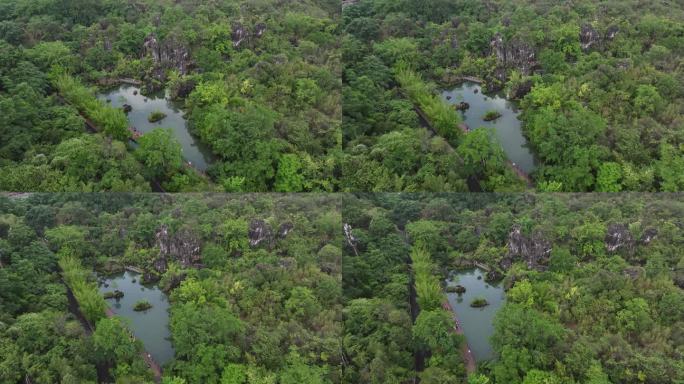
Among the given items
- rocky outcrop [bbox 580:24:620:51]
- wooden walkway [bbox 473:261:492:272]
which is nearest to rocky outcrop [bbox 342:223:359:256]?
wooden walkway [bbox 473:261:492:272]

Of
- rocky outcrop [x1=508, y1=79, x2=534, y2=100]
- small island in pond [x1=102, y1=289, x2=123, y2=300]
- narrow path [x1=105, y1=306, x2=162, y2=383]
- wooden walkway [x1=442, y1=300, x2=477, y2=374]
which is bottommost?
narrow path [x1=105, y1=306, x2=162, y2=383]

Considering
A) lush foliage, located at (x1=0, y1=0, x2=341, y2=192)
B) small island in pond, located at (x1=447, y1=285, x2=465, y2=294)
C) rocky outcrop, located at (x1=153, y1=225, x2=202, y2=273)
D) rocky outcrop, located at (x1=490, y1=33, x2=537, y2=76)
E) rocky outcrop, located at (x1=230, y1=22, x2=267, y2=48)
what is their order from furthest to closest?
rocky outcrop, located at (x1=230, y1=22, x2=267, y2=48), rocky outcrop, located at (x1=490, y1=33, x2=537, y2=76), rocky outcrop, located at (x1=153, y1=225, x2=202, y2=273), small island in pond, located at (x1=447, y1=285, x2=465, y2=294), lush foliage, located at (x1=0, y1=0, x2=341, y2=192)

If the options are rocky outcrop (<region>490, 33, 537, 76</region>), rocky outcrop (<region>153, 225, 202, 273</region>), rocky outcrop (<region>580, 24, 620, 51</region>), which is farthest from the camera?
rocky outcrop (<region>580, 24, 620, 51</region>)

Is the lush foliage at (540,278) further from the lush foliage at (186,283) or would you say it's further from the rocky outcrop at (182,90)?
the rocky outcrop at (182,90)

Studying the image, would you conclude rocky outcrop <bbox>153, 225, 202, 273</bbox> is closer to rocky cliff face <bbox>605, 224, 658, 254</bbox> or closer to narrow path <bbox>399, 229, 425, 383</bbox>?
narrow path <bbox>399, 229, 425, 383</bbox>

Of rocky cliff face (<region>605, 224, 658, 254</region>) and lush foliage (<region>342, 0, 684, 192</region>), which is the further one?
rocky cliff face (<region>605, 224, 658, 254</region>)

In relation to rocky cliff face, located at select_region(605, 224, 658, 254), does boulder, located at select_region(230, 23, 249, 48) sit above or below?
above

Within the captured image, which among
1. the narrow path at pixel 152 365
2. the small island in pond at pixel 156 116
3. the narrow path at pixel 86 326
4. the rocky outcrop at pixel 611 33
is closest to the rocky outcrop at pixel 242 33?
the small island in pond at pixel 156 116
